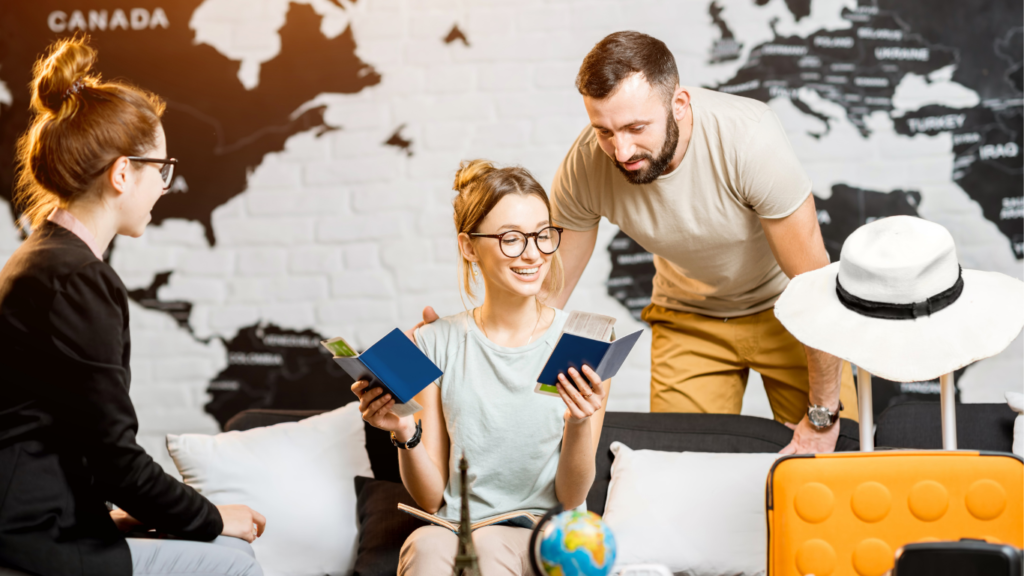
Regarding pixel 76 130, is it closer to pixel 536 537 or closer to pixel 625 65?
pixel 536 537

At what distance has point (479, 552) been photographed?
1712mm

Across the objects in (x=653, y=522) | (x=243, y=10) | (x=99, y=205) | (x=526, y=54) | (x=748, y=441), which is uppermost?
(x=243, y=10)

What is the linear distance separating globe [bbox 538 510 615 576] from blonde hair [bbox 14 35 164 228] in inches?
40.1

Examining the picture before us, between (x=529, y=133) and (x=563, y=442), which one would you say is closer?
(x=563, y=442)

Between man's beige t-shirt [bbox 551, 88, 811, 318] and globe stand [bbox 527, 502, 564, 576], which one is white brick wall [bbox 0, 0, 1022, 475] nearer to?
man's beige t-shirt [bbox 551, 88, 811, 318]

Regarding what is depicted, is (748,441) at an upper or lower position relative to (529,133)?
lower

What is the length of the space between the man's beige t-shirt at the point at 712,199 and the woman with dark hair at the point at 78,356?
117 centimetres

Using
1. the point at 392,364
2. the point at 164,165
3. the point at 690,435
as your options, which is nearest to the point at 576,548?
the point at 392,364

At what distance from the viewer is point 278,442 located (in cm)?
243

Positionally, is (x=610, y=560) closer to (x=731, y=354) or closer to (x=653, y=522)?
(x=653, y=522)

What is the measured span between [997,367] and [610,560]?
7.58ft

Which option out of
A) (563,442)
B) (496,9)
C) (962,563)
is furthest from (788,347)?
→ (496,9)

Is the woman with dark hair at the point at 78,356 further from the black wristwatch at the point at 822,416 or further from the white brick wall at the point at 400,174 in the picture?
the white brick wall at the point at 400,174

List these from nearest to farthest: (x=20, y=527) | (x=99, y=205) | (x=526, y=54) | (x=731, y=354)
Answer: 1. (x=20, y=527)
2. (x=99, y=205)
3. (x=731, y=354)
4. (x=526, y=54)
